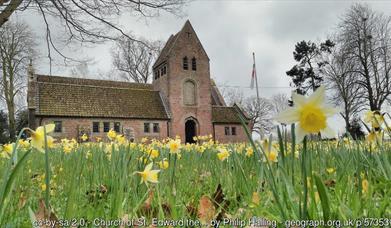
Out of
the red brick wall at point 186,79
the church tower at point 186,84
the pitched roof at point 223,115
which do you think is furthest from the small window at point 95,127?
the pitched roof at point 223,115

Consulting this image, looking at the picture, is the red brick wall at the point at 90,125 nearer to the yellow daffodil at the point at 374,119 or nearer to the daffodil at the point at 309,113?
the yellow daffodil at the point at 374,119

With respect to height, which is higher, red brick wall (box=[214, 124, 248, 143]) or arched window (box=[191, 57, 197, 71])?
arched window (box=[191, 57, 197, 71])

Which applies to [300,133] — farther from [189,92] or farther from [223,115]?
[223,115]

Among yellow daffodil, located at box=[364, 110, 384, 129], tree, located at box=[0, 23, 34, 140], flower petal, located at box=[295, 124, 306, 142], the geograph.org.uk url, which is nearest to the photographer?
flower petal, located at box=[295, 124, 306, 142]

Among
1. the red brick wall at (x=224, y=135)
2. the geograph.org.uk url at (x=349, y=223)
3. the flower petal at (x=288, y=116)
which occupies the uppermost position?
the red brick wall at (x=224, y=135)

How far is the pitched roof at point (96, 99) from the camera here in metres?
28.1

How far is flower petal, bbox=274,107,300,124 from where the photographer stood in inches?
31.4

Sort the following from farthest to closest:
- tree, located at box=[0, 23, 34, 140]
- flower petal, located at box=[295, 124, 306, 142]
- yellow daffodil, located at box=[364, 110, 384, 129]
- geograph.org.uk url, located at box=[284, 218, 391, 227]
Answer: tree, located at box=[0, 23, 34, 140] → yellow daffodil, located at box=[364, 110, 384, 129] → geograph.org.uk url, located at box=[284, 218, 391, 227] → flower petal, located at box=[295, 124, 306, 142]

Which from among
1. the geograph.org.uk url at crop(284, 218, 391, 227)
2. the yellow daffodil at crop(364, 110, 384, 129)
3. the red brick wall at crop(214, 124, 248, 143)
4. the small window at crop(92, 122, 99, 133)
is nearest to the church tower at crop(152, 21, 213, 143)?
the red brick wall at crop(214, 124, 248, 143)

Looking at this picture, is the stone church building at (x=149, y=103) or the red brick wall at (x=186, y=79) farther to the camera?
the red brick wall at (x=186, y=79)

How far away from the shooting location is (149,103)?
108 feet

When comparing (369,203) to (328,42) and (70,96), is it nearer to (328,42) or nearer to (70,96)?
(70,96)

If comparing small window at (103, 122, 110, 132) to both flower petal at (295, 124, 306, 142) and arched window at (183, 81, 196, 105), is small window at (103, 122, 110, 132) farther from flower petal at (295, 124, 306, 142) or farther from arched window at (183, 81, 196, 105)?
flower petal at (295, 124, 306, 142)

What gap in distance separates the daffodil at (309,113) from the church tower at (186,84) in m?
31.2
